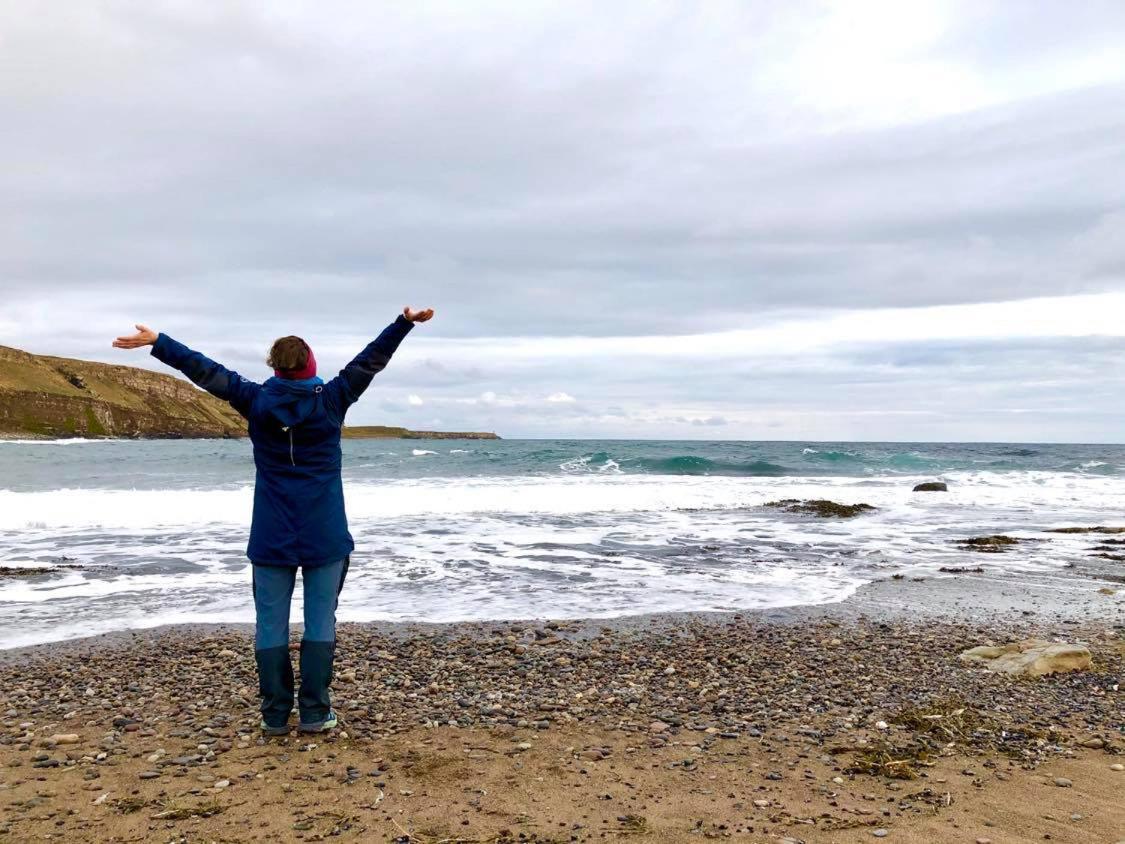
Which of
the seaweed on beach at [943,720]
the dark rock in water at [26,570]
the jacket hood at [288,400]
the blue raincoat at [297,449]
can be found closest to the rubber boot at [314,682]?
the blue raincoat at [297,449]

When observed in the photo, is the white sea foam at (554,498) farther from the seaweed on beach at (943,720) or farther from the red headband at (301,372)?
the seaweed on beach at (943,720)

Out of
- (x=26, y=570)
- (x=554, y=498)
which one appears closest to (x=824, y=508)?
(x=554, y=498)

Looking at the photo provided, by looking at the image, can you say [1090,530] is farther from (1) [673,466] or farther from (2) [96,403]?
(2) [96,403]

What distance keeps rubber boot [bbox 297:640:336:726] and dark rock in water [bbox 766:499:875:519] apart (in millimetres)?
21461

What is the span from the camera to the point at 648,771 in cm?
490

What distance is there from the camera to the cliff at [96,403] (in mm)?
124625

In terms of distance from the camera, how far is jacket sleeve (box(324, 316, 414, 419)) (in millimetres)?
5207

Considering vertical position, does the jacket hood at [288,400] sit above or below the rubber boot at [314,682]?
above

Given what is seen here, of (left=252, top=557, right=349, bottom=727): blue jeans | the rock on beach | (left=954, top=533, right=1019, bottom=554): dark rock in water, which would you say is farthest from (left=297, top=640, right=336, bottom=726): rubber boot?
(left=954, top=533, right=1019, bottom=554): dark rock in water

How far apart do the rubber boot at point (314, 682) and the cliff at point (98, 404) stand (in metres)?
118

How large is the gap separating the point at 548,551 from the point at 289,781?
11.7 m

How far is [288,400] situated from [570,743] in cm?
296

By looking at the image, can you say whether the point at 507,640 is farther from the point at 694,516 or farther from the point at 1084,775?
the point at 694,516

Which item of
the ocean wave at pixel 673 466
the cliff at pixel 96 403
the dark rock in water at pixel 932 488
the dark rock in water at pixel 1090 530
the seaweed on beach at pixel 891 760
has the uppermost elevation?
the cliff at pixel 96 403
